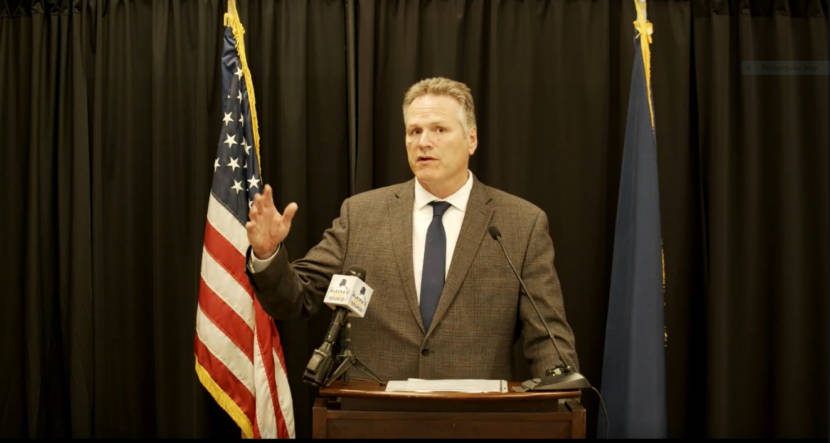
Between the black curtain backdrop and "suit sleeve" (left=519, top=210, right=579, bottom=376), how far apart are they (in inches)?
35.6

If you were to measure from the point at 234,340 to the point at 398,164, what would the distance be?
1.14m

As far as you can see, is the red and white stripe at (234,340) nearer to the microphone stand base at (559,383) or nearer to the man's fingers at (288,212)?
the man's fingers at (288,212)

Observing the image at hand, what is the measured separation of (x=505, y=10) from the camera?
3.36 metres

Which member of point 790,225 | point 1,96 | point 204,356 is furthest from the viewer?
point 1,96

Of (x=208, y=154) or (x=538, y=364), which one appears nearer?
(x=538, y=364)

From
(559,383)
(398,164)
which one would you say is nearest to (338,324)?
(559,383)

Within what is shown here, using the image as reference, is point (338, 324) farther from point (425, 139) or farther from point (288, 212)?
point (425, 139)

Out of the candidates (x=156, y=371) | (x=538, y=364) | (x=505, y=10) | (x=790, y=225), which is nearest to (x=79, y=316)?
(x=156, y=371)

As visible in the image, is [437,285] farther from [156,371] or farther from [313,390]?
[156,371]

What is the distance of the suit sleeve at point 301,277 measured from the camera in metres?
2.03

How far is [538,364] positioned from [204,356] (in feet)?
4.86

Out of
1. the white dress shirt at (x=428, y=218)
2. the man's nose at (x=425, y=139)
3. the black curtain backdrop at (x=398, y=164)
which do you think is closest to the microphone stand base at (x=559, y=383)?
the white dress shirt at (x=428, y=218)

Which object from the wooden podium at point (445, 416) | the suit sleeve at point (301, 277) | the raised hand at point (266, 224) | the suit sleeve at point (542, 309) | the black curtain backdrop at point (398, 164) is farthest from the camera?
the black curtain backdrop at point (398, 164)

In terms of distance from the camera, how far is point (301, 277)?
7.78 ft
